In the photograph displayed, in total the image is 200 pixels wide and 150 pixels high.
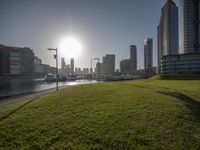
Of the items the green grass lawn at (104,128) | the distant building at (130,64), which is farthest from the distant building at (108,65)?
the green grass lawn at (104,128)

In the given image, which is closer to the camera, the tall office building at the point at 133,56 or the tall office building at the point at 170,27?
the tall office building at the point at 170,27

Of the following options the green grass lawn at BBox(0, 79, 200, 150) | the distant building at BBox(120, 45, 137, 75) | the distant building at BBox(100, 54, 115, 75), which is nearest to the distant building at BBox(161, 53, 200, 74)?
the distant building at BBox(120, 45, 137, 75)

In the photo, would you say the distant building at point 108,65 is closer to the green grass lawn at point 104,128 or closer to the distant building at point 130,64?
the distant building at point 130,64

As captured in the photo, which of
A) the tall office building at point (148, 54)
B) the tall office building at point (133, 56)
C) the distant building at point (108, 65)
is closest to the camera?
the tall office building at point (148, 54)

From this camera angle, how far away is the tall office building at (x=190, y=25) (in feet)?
411

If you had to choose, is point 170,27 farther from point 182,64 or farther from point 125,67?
point 182,64

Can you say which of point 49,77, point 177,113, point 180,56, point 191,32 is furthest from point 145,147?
point 191,32

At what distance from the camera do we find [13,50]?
135 m

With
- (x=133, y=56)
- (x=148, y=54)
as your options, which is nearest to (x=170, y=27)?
(x=148, y=54)

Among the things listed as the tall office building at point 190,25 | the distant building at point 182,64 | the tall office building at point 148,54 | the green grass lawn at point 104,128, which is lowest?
the green grass lawn at point 104,128

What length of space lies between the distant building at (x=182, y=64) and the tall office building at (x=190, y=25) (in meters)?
28.1

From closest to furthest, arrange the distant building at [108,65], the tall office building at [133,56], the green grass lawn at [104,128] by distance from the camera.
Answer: the green grass lawn at [104,128], the distant building at [108,65], the tall office building at [133,56]

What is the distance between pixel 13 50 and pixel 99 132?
147 metres

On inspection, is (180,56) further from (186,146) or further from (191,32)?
(186,146)
